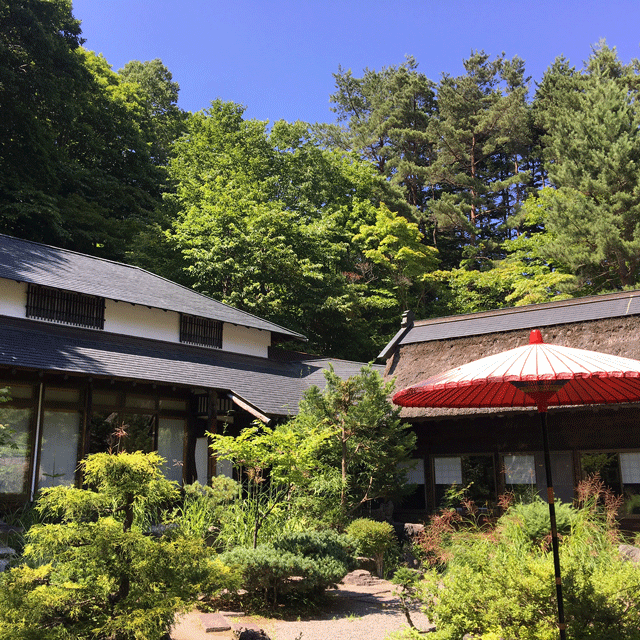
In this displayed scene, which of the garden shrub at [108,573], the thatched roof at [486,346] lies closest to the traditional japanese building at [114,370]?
the thatched roof at [486,346]

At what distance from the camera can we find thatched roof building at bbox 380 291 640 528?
467 inches

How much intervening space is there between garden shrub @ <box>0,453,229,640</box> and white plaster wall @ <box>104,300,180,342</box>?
10049 millimetres

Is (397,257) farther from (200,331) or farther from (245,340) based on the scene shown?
(200,331)

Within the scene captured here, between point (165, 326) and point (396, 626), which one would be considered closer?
point (396, 626)

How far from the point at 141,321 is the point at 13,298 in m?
3.16

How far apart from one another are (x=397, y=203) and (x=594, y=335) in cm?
1974

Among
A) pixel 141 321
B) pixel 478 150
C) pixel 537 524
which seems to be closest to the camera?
pixel 537 524

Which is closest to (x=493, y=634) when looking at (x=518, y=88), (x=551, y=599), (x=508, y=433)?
(x=551, y=599)

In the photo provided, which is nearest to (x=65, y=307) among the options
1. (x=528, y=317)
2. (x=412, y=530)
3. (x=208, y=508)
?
(x=208, y=508)

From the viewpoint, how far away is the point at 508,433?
43.0ft

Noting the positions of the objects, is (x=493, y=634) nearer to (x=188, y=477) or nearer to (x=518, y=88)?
(x=188, y=477)

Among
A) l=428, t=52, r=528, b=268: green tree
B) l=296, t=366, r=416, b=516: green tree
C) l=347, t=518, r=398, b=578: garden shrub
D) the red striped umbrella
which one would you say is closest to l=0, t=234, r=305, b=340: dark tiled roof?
l=296, t=366, r=416, b=516: green tree

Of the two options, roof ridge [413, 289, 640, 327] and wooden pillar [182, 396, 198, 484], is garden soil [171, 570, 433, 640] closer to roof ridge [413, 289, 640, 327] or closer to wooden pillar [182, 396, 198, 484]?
wooden pillar [182, 396, 198, 484]

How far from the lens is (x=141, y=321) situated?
15703 millimetres
